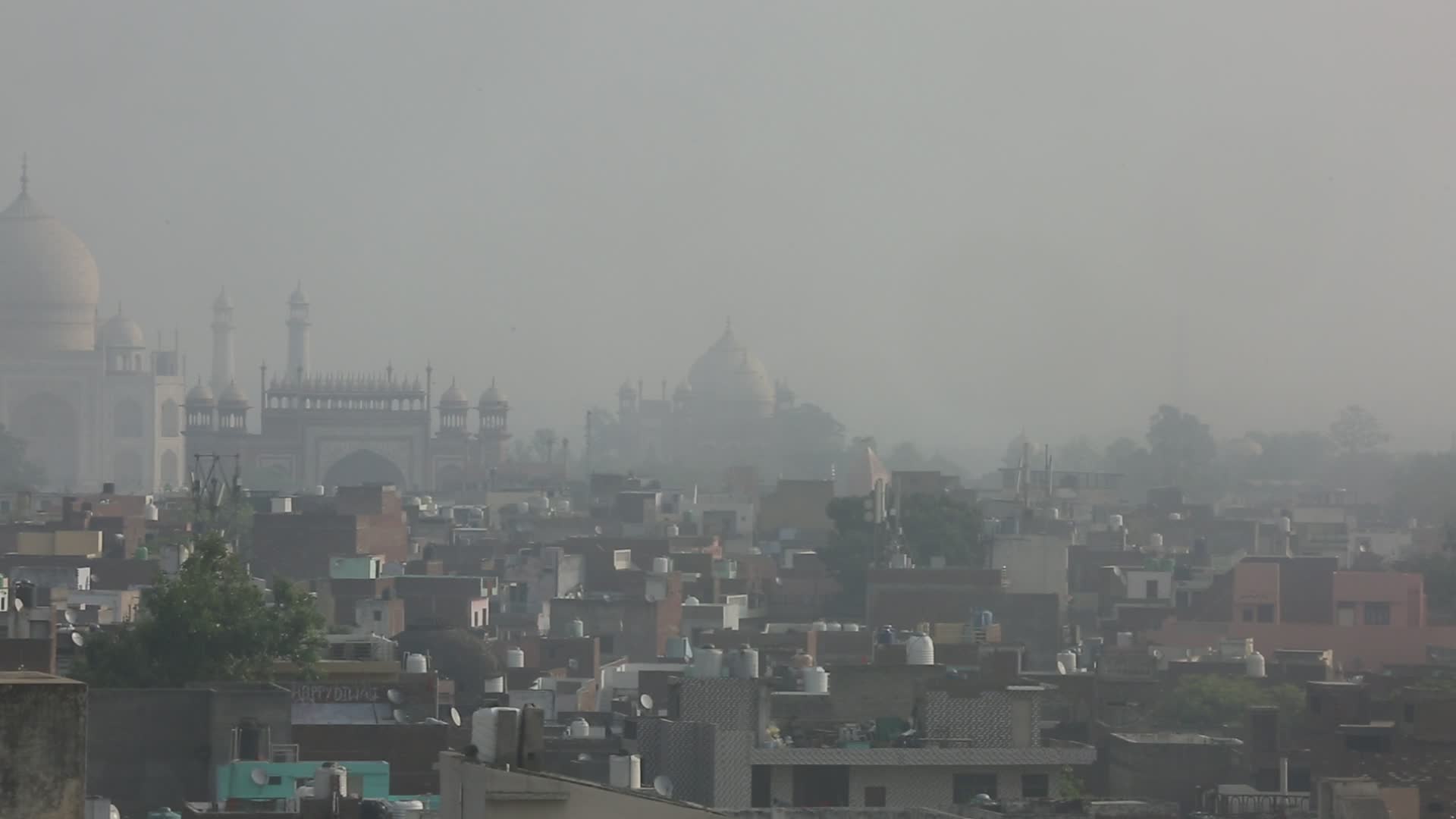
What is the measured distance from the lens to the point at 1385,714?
824 inches

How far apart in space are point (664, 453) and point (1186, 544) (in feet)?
220

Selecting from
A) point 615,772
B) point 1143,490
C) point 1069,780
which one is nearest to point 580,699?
point 1069,780

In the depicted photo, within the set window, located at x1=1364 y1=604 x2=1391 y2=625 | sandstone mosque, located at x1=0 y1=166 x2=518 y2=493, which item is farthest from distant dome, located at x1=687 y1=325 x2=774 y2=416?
window, located at x1=1364 y1=604 x2=1391 y2=625

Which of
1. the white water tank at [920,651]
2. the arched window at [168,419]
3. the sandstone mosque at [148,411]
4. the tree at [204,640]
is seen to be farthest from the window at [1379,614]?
the arched window at [168,419]

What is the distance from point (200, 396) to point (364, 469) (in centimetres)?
728

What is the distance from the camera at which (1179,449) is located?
294 feet

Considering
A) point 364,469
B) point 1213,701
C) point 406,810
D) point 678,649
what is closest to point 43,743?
point 406,810

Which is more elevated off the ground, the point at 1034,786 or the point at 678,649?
the point at 678,649

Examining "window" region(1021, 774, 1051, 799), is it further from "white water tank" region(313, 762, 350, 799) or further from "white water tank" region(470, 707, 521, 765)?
"white water tank" region(470, 707, 521, 765)

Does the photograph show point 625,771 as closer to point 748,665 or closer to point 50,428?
point 748,665

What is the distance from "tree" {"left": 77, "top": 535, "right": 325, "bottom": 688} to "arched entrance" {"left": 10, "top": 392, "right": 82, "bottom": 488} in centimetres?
7375

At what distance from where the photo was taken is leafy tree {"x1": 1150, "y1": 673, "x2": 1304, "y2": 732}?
80.8ft

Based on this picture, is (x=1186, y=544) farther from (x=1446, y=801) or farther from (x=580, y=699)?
(x=1446, y=801)

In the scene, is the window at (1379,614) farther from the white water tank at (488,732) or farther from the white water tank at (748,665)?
the white water tank at (488,732)
